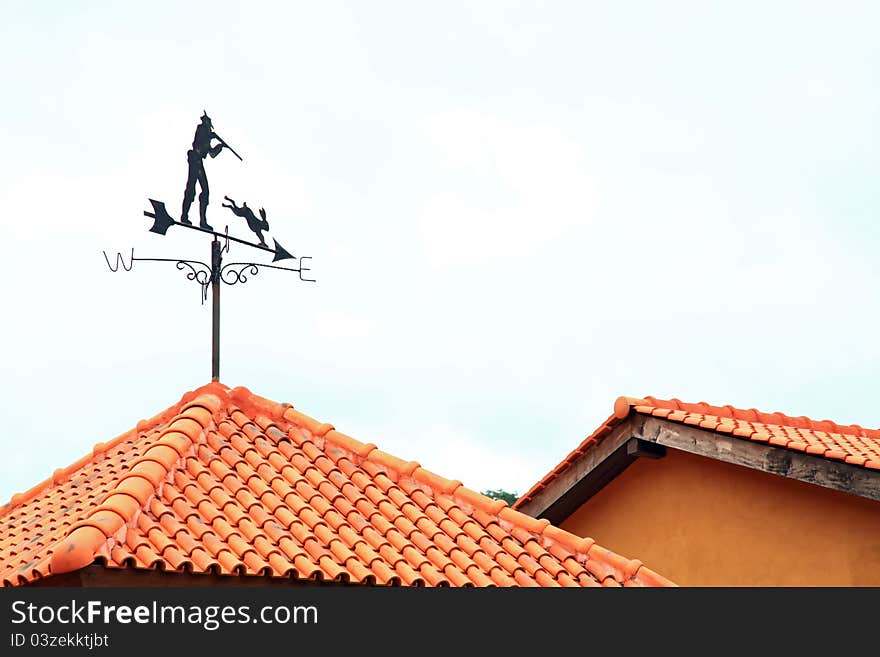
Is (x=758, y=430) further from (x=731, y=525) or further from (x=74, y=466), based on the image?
(x=74, y=466)

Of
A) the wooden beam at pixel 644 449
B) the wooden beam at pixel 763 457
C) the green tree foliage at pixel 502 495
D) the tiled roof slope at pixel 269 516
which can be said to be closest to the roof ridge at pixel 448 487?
the tiled roof slope at pixel 269 516

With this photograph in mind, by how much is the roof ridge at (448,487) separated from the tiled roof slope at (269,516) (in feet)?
0.04

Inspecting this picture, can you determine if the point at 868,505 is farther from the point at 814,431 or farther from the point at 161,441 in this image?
the point at 161,441

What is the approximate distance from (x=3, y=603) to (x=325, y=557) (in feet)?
6.97

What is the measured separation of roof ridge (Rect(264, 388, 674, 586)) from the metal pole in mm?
490

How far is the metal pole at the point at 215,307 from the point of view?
10.0 metres

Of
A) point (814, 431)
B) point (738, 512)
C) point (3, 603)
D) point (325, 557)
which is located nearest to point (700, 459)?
point (738, 512)

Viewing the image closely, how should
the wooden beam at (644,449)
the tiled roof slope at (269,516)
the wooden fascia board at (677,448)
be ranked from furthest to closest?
the wooden beam at (644,449) < the wooden fascia board at (677,448) < the tiled roof slope at (269,516)

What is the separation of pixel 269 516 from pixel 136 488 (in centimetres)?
98

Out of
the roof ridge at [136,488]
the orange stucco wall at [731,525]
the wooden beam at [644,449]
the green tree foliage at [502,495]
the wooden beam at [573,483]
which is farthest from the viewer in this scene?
the green tree foliage at [502,495]

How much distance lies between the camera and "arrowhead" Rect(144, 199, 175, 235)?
980 cm

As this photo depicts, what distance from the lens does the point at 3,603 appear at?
6.77m

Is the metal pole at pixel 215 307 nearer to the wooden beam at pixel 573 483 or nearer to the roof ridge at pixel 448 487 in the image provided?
the roof ridge at pixel 448 487

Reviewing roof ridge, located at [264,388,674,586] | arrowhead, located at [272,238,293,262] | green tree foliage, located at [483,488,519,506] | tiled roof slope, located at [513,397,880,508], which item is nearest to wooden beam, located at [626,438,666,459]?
tiled roof slope, located at [513,397,880,508]
